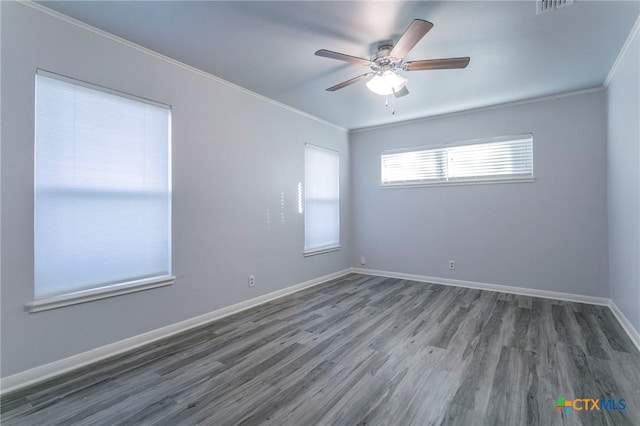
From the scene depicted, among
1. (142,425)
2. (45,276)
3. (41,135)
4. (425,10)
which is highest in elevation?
(425,10)

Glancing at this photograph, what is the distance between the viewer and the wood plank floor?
5.83ft

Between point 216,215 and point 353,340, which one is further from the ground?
point 216,215

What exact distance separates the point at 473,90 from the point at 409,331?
2952 mm

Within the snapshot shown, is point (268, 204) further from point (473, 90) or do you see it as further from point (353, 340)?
point (473, 90)

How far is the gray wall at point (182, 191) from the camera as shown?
2039 millimetres

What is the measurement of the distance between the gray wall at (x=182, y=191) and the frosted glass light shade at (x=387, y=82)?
5.44ft

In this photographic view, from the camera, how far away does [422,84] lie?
136 inches

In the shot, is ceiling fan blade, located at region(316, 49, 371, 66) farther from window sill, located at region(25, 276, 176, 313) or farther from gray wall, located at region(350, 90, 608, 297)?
window sill, located at region(25, 276, 176, 313)

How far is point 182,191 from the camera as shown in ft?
9.80

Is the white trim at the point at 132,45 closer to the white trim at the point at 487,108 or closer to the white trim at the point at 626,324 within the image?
the white trim at the point at 487,108

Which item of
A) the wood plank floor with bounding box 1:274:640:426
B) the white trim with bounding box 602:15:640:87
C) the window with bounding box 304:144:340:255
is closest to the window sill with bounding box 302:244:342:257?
the window with bounding box 304:144:340:255

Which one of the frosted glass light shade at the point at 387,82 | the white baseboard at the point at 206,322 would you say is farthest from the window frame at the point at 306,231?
the frosted glass light shade at the point at 387,82

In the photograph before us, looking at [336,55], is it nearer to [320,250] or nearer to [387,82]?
[387,82]

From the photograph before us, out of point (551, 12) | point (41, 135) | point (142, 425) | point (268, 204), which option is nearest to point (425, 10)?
point (551, 12)
